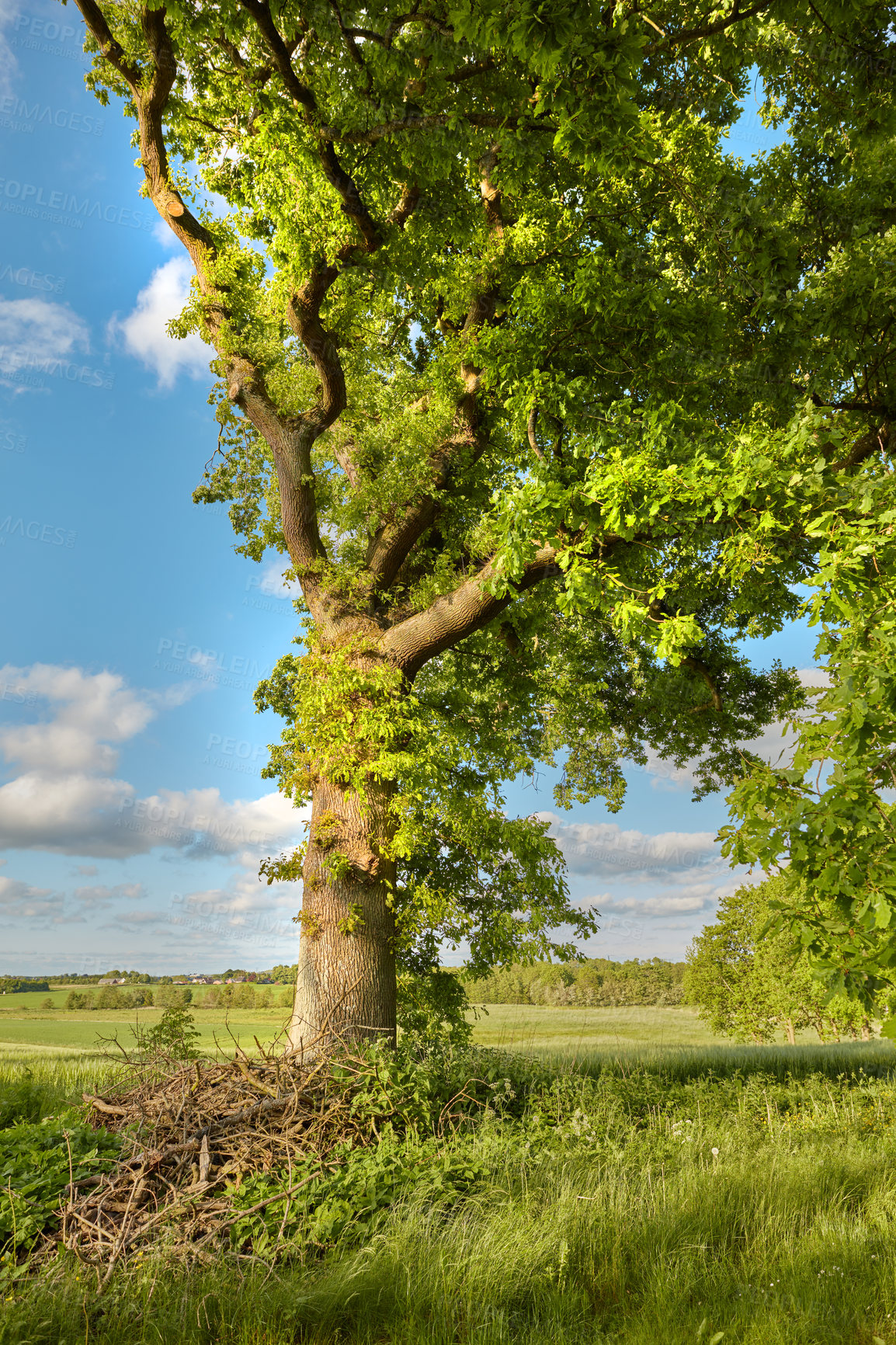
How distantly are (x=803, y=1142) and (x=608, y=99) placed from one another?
32.8ft

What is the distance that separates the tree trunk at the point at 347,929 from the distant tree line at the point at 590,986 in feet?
46.4

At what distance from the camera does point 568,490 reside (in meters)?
7.46

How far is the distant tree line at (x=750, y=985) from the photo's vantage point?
91.6 feet

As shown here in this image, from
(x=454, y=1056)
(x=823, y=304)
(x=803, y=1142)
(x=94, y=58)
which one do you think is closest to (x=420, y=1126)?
(x=454, y=1056)

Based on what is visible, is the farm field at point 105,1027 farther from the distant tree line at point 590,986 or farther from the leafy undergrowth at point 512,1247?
the distant tree line at point 590,986

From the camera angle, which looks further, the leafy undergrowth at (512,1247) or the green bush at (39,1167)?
the green bush at (39,1167)

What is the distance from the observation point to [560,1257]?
181 inches

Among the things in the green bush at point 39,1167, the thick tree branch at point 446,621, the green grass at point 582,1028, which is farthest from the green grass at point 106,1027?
the thick tree branch at point 446,621

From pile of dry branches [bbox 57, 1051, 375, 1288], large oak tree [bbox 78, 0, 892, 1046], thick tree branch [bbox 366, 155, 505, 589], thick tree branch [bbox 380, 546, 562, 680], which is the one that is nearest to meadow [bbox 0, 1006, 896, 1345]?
pile of dry branches [bbox 57, 1051, 375, 1288]

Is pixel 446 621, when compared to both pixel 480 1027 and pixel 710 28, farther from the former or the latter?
pixel 480 1027

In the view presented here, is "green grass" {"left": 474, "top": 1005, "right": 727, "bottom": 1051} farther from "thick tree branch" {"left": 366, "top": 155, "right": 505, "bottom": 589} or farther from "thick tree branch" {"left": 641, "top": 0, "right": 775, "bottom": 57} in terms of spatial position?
"thick tree branch" {"left": 641, "top": 0, "right": 775, "bottom": 57}

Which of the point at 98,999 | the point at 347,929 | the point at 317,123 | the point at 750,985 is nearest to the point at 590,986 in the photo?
the point at 750,985

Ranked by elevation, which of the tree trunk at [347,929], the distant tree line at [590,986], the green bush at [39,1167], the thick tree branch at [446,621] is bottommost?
the distant tree line at [590,986]

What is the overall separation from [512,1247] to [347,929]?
4.04 meters
